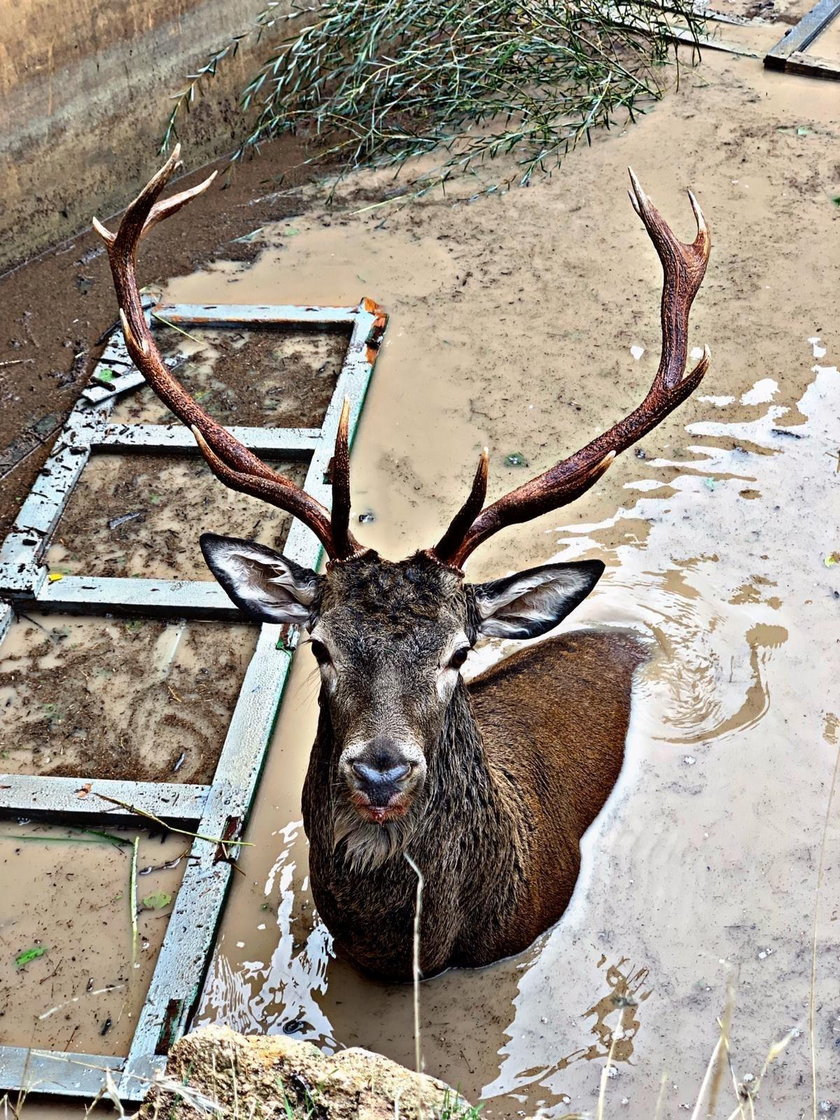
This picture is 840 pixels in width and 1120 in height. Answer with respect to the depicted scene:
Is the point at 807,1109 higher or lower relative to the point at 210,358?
lower

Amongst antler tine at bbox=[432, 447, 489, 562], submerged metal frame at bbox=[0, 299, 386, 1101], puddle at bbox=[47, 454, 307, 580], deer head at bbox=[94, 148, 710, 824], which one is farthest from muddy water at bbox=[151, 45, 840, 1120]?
antler tine at bbox=[432, 447, 489, 562]

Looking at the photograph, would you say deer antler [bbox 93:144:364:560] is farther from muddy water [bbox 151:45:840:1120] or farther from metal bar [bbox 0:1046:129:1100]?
metal bar [bbox 0:1046:129:1100]

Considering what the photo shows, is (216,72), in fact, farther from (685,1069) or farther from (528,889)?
(685,1069)

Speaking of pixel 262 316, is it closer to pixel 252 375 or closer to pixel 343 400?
pixel 252 375

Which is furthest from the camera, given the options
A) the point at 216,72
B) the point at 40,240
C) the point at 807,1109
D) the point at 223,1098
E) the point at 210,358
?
the point at 216,72

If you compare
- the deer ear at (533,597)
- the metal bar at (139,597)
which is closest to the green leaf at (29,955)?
the metal bar at (139,597)

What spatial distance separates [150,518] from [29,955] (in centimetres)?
213

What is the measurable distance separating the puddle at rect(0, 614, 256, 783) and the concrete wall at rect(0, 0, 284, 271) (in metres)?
2.95

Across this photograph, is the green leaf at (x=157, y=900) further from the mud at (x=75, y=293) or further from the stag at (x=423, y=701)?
the mud at (x=75, y=293)

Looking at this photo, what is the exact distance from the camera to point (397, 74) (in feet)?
24.0

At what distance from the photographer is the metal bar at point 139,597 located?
4910 millimetres

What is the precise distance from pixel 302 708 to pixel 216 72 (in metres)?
4.70

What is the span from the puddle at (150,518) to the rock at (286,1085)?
2606mm

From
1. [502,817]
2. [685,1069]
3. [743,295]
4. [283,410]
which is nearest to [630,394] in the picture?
[743,295]
